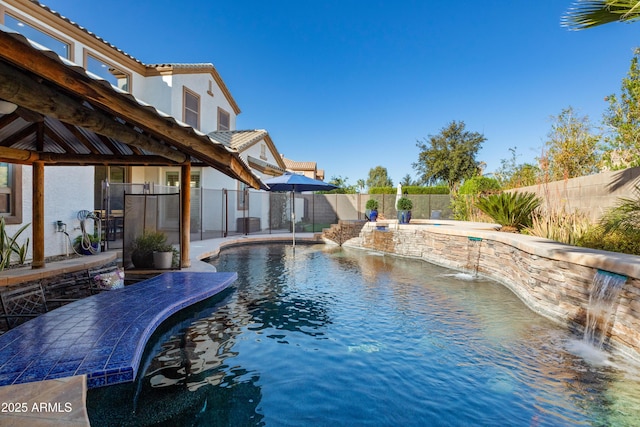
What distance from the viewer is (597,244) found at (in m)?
6.05

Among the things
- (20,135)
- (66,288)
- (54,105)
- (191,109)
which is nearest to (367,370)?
(54,105)

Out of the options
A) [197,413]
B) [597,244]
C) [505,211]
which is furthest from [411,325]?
[505,211]

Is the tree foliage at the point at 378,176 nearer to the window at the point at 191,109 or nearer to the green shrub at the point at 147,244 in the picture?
the window at the point at 191,109

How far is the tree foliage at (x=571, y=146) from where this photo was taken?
13.8m

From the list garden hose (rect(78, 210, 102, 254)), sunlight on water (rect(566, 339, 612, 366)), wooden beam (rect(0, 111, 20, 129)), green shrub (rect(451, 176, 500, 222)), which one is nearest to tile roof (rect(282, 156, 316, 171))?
green shrub (rect(451, 176, 500, 222))

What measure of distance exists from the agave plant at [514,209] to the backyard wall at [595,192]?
39cm

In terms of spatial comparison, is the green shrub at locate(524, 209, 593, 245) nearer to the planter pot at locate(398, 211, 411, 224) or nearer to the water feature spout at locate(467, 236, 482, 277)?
the water feature spout at locate(467, 236, 482, 277)

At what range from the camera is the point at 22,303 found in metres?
4.27

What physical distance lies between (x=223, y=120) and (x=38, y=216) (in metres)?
14.1

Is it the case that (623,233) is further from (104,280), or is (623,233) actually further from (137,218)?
(137,218)

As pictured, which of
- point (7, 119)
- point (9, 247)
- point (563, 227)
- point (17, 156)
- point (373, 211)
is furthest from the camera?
point (373, 211)

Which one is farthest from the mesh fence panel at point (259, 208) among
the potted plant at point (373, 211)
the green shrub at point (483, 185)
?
the green shrub at point (483, 185)

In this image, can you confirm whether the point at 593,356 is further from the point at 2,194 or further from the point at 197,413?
the point at 2,194

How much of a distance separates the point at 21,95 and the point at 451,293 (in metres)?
7.12
